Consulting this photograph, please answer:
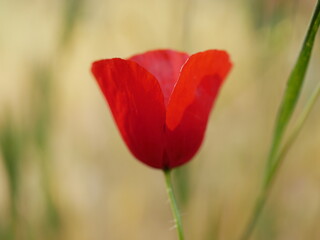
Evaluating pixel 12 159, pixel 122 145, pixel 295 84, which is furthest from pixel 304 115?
pixel 122 145

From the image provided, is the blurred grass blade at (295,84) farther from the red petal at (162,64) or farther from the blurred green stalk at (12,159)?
the blurred green stalk at (12,159)

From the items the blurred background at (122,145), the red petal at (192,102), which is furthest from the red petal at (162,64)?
the blurred background at (122,145)

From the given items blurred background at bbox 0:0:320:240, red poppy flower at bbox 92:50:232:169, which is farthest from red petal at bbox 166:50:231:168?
blurred background at bbox 0:0:320:240

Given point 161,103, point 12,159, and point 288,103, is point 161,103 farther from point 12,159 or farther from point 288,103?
point 12,159

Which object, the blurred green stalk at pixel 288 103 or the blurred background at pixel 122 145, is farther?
the blurred background at pixel 122 145

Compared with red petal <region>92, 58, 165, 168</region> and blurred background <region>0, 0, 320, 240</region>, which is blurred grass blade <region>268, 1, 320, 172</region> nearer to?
red petal <region>92, 58, 165, 168</region>

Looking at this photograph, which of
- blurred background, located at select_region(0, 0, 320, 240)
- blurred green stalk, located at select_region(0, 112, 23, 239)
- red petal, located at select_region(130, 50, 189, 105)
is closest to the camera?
red petal, located at select_region(130, 50, 189, 105)

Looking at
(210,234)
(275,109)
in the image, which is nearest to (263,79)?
(275,109)
